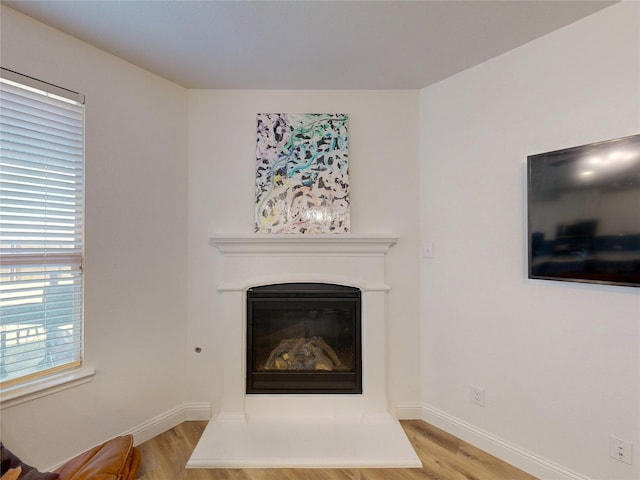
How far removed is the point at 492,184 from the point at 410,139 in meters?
0.71

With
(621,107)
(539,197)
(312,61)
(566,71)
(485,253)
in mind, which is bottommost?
(485,253)

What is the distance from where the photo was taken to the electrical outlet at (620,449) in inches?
59.6

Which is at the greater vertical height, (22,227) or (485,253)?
(22,227)

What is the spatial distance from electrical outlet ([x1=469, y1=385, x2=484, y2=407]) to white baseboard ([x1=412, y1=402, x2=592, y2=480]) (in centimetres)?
17

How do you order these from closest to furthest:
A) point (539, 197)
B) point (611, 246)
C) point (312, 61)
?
point (611, 246), point (539, 197), point (312, 61)

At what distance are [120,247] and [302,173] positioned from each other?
133 cm

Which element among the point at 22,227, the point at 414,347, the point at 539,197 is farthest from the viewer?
the point at 414,347

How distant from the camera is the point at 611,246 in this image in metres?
1.52

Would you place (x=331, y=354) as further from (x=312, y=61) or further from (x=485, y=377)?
(x=312, y=61)

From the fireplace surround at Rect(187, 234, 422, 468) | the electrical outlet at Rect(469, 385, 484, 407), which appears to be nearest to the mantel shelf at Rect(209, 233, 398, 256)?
the fireplace surround at Rect(187, 234, 422, 468)

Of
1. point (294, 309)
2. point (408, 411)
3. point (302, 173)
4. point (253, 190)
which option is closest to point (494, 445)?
point (408, 411)

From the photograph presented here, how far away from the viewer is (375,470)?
1831 mm

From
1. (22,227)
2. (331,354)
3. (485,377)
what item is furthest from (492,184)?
(22,227)

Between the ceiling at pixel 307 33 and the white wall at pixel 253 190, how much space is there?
0.63 ft
